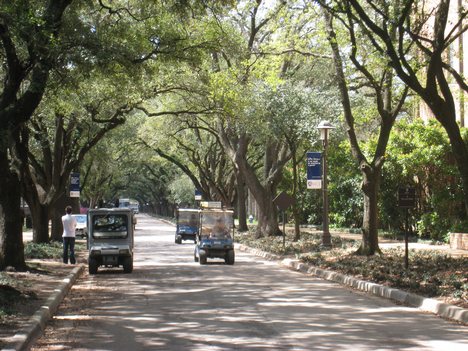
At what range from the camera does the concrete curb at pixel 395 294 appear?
452 inches

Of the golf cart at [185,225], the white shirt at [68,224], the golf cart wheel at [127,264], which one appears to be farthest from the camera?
the golf cart at [185,225]

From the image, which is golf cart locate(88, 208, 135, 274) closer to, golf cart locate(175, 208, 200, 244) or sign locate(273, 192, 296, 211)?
sign locate(273, 192, 296, 211)

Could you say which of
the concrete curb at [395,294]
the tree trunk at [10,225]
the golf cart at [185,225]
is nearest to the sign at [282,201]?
the concrete curb at [395,294]

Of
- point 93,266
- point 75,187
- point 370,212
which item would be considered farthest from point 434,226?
point 93,266

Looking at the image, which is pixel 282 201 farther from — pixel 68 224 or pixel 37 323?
pixel 37 323

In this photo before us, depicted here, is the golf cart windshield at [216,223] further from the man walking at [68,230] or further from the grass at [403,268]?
the man walking at [68,230]

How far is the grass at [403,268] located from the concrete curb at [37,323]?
279 inches

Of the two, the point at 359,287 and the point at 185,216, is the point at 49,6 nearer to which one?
the point at 359,287

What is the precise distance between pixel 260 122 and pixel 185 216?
10.2 m

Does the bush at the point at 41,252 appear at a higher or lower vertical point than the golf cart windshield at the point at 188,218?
lower

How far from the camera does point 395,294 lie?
14.1m

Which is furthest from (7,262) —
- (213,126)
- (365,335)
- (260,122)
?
(213,126)

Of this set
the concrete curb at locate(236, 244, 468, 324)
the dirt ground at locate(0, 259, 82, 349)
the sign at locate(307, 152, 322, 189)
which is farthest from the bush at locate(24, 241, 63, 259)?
the sign at locate(307, 152, 322, 189)

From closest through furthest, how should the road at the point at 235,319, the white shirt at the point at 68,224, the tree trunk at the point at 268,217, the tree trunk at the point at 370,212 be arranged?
1. the road at the point at 235,319
2. the white shirt at the point at 68,224
3. the tree trunk at the point at 370,212
4. the tree trunk at the point at 268,217
